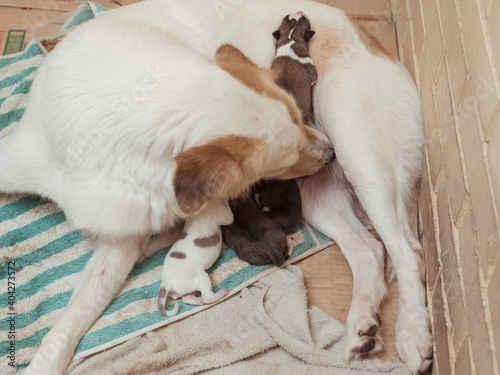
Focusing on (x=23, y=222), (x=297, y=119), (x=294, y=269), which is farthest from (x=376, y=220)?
(x=23, y=222)

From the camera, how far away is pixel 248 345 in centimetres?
224

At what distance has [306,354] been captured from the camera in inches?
86.5

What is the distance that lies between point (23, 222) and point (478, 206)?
2.12m

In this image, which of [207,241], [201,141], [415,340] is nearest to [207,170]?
[201,141]

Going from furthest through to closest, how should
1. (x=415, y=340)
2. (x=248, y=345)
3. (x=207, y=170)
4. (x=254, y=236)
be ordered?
1. (x=254, y=236)
2. (x=248, y=345)
3. (x=415, y=340)
4. (x=207, y=170)

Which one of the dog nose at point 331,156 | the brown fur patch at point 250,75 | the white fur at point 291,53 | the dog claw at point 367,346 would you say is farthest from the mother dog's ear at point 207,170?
the dog claw at point 367,346

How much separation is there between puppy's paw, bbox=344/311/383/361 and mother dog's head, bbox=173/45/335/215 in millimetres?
716

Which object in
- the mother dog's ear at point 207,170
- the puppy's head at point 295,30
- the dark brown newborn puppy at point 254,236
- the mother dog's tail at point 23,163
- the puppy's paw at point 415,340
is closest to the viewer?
the mother dog's ear at point 207,170

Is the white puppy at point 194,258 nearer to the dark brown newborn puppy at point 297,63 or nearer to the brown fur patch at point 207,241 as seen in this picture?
the brown fur patch at point 207,241

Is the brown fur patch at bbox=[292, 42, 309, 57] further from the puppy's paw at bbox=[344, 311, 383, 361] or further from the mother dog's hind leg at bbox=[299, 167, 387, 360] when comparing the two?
the puppy's paw at bbox=[344, 311, 383, 361]

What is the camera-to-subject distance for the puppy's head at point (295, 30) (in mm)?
2510

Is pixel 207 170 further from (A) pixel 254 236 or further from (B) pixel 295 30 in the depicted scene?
(B) pixel 295 30

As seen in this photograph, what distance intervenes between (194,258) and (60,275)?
71cm

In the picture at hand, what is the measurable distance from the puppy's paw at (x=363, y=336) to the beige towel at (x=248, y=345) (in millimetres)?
44
